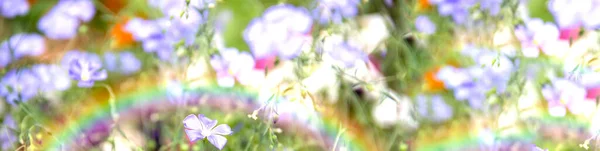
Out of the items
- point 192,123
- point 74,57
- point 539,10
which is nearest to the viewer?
point 192,123

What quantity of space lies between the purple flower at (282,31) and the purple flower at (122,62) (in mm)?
248

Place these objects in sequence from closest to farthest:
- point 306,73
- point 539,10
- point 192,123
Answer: point 192,123
point 306,73
point 539,10

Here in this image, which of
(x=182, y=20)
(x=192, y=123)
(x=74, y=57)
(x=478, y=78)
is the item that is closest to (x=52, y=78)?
(x=74, y=57)

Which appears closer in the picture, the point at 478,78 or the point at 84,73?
the point at 84,73

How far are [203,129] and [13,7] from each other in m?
0.55

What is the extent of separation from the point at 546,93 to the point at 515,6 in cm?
22

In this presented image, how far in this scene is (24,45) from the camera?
4.10ft

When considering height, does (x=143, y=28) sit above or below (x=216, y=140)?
above

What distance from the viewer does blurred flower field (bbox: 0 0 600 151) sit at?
121 centimetres

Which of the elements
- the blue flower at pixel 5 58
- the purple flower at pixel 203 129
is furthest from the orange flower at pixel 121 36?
the purple flower at pixel 203 129

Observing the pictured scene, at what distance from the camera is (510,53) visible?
1.31 meters

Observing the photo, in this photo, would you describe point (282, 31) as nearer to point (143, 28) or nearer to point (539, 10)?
point (143, 28)

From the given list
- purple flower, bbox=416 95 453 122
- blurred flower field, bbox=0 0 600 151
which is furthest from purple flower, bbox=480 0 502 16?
purple flower, bbox=416 95 453 122

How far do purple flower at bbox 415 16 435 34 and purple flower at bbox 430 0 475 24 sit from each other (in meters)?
0.03
